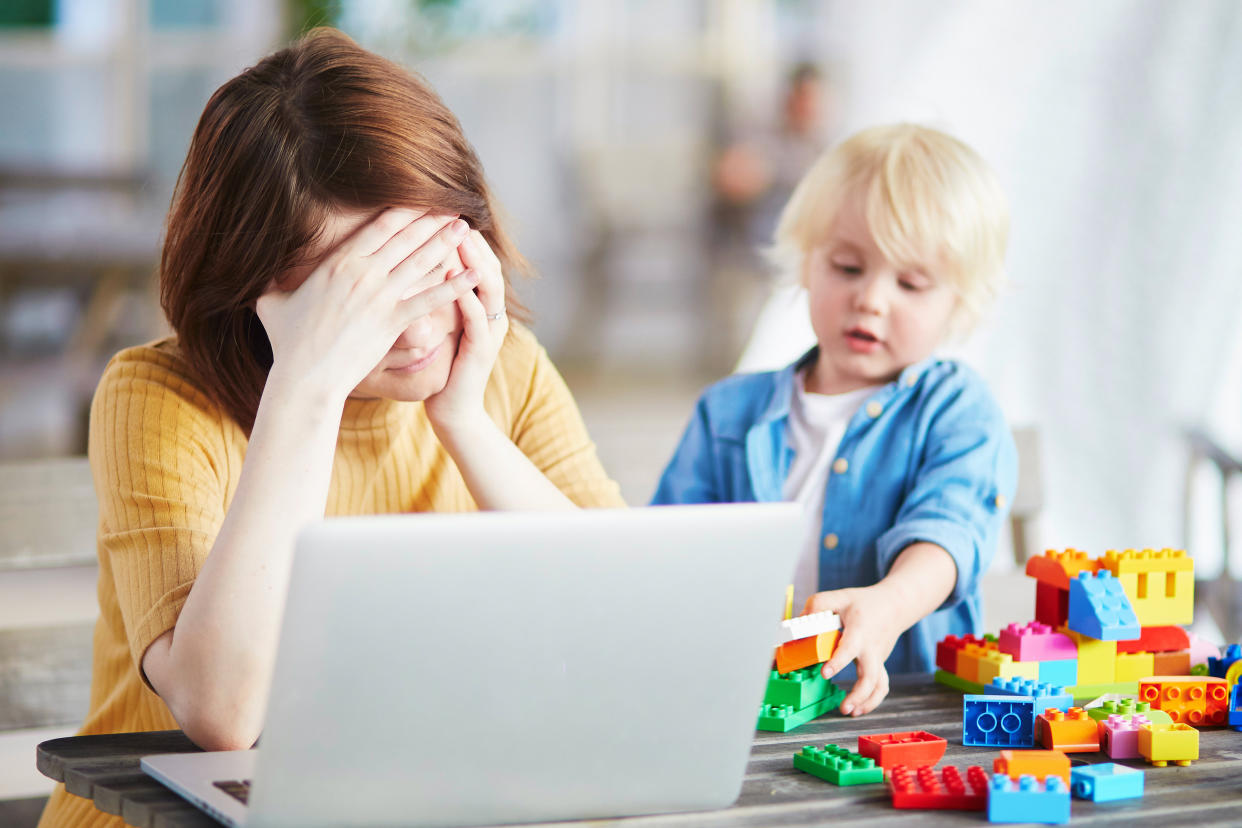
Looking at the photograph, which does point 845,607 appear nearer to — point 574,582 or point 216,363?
point 574,582

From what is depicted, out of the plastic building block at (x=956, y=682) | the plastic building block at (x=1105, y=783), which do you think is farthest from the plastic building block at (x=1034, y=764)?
A: the plastic building block at (x=956, y=682)

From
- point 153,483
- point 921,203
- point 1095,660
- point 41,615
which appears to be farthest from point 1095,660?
point 41,615

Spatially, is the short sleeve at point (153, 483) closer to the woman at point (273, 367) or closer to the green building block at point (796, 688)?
the woman at point (273, 367)

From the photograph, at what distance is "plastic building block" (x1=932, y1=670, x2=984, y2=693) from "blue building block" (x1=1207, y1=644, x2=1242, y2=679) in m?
0.17

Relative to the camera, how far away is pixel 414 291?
3.03 ft

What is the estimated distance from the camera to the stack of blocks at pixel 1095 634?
37.7 inches

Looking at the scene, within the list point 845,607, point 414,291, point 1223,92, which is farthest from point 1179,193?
point 414,291

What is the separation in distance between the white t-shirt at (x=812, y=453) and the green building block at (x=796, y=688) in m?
0.37

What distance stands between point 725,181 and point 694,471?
452cm

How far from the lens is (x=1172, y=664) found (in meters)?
A: 1.00

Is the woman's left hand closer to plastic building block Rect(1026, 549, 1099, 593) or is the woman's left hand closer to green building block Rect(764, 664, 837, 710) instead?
green building block Rect(764, 664, 837, 710)

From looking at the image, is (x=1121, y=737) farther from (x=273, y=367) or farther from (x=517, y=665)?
(x=273, y=367)

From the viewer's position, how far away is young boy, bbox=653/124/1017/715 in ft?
4.10

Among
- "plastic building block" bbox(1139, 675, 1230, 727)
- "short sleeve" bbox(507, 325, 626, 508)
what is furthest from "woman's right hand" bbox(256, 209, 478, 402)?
"plastic building block" bbox(1139, 675, 1230, 727)
